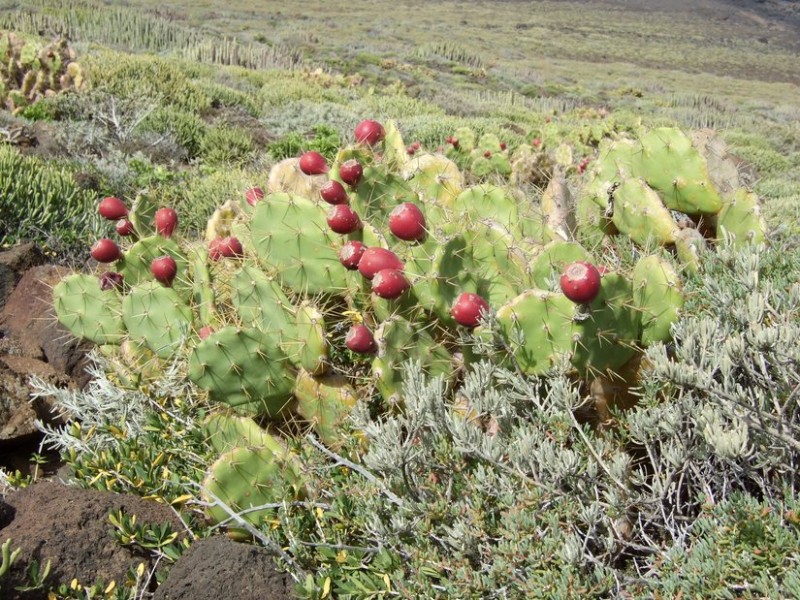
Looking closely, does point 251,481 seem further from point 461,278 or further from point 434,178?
point 434,178

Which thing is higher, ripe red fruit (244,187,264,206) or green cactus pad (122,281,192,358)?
ripe red fruit (244,187,264,206)

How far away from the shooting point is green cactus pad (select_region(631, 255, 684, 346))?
2.56 meters

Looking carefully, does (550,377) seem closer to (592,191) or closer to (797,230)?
(592,191)

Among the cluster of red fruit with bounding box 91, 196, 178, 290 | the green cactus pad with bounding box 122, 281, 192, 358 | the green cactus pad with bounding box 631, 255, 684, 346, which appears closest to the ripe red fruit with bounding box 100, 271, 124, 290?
the cluster of red fruit with bounding box 91, 196, 178, 290

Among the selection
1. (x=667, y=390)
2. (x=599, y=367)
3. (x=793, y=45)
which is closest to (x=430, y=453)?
(x=599, y=367)

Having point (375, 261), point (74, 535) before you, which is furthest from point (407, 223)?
point (74, 535)

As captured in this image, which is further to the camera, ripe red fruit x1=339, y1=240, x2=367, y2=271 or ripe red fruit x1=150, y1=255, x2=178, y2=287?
ripe red fruit x1=150, y1=255, x2=178, y2=287

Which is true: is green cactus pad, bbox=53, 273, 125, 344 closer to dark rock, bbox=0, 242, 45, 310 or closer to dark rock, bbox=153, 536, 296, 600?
dark rock, bbox=0, 242, 45, 310

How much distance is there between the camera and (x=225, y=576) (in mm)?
2186

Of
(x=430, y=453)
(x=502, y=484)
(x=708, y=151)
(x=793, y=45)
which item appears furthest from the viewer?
(x=793, y=45)

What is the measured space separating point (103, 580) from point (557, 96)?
35523 millimetres

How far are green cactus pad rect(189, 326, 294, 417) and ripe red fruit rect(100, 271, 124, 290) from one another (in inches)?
46.2

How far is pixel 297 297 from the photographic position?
10.0 feet

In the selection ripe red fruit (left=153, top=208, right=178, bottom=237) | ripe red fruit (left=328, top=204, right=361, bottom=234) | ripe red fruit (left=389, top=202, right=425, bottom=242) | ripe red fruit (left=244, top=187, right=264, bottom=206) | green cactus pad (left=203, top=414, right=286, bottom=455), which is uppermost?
ripe red fruit (left=389, top=202, right=425, bottom=242)
